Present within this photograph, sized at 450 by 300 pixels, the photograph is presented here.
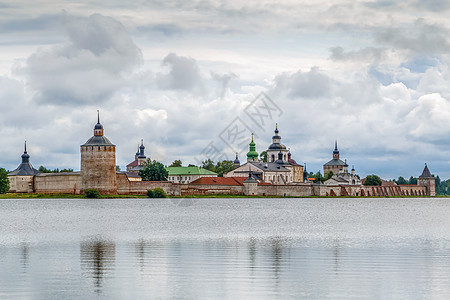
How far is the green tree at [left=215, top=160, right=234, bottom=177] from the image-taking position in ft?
332

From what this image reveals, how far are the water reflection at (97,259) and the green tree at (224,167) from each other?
7958cm

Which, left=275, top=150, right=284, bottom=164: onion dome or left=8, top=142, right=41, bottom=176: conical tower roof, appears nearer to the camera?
left=8, top=142, right=41, bottom=176: conical tower roof

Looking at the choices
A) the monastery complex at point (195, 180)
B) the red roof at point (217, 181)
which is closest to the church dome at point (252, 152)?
the monastery complex at point (195, 180)

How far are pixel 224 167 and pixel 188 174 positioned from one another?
353 inches

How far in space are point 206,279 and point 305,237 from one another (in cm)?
980

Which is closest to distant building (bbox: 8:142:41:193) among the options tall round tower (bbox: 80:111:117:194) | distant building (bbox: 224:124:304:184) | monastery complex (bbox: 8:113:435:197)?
monastery complex (bbox: 8:113:435:197)

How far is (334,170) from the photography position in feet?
351

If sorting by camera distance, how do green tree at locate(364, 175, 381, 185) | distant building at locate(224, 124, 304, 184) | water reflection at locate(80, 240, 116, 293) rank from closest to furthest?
1. water reflection at locate(80, 240, 116, 293)
2. distant building at locate(224, 124, 304, 184)
3. green tree at locate(364, 175, 381, 185)

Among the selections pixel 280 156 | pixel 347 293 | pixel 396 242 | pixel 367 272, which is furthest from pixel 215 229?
pixel 280 156

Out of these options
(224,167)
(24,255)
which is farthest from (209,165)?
(24,255)

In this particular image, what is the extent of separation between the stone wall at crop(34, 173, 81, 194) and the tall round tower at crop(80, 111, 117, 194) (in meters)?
1.28

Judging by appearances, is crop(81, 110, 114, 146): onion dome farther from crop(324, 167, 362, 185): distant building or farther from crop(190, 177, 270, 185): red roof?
crop(324, 167, 362, 185): distant building

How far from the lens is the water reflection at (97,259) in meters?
14.1

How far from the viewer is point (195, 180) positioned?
243ft
